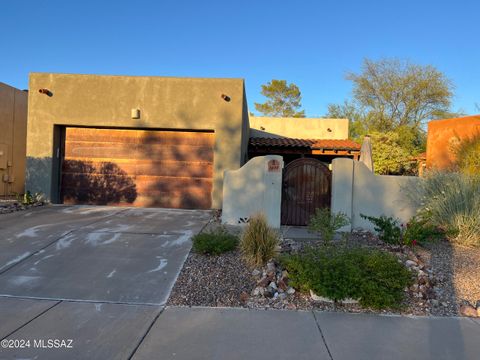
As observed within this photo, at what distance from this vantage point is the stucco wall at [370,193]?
9.48 meters

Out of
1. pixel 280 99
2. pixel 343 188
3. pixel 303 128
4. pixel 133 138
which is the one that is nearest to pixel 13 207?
pixel 133 138

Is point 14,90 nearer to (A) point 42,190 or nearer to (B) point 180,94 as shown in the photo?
(A) point 42,190

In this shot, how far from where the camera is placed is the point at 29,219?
32.1 feet

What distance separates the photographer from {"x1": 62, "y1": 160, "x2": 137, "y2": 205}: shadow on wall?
1303 centimetres

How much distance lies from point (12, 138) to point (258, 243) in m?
15.3

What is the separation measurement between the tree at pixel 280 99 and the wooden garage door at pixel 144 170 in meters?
37.2

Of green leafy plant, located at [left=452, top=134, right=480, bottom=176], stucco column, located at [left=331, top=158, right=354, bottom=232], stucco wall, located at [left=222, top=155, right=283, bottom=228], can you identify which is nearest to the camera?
stucco column, located at [left=331, top=158, right=354, bottom=232]

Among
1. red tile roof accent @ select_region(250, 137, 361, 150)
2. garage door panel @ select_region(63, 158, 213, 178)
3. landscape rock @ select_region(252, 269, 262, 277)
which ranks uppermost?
red tile roof accent @ select_region(250, 137, 361, 150)

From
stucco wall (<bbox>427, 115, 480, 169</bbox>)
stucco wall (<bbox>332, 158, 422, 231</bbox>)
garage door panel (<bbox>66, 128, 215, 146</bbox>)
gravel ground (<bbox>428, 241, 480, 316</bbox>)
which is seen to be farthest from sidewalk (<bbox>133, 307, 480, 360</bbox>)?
stucco wall (<bbox>427, 115, 480, 169</bbox>)

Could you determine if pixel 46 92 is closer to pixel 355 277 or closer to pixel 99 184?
pixel 99 184

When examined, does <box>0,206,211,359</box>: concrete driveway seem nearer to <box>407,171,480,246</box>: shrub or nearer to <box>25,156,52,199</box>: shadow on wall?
<box>25,156,52,199</box>: shadow on wall

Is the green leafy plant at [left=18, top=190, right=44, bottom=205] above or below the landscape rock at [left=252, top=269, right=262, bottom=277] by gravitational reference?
above

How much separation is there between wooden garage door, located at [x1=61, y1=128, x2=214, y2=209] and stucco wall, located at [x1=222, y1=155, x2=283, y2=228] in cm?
316

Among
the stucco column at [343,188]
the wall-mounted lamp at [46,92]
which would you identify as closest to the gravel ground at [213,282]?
the stucco column at [343,188]
